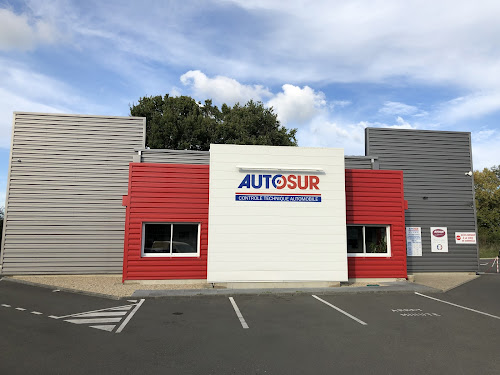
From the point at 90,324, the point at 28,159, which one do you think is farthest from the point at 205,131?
the point at 90,324

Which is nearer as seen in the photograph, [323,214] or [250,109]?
[323,214]

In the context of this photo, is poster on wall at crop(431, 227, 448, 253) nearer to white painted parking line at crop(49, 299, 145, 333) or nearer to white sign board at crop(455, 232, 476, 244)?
white sign board at crop(455, 232, 476, 244)

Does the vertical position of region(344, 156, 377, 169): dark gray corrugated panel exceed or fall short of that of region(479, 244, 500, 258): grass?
it exceeds it

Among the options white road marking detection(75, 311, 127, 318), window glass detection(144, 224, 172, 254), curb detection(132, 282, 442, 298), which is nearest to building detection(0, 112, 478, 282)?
window glass detection(144, 224, 172, 254)

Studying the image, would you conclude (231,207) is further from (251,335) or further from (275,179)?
A: (251,335)

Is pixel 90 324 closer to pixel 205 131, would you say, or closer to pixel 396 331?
pixel 396 331

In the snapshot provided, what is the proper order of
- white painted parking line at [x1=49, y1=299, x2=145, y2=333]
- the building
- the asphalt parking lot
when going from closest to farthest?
the asphalt parking lot
white painted parking line at [x1=49, y1=299, x2=145, y2=333]
the building

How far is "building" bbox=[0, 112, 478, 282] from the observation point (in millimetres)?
13422

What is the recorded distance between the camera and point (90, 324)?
8086 mm

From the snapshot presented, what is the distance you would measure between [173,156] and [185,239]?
13.9 ft

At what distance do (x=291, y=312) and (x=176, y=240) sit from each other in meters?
6.13

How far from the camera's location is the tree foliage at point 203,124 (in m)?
31.5

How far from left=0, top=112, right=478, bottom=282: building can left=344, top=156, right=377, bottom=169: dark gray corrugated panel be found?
0.05 meters

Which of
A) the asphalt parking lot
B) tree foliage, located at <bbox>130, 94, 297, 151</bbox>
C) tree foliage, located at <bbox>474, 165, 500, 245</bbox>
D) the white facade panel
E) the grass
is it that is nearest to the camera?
the asphalt parking lot
